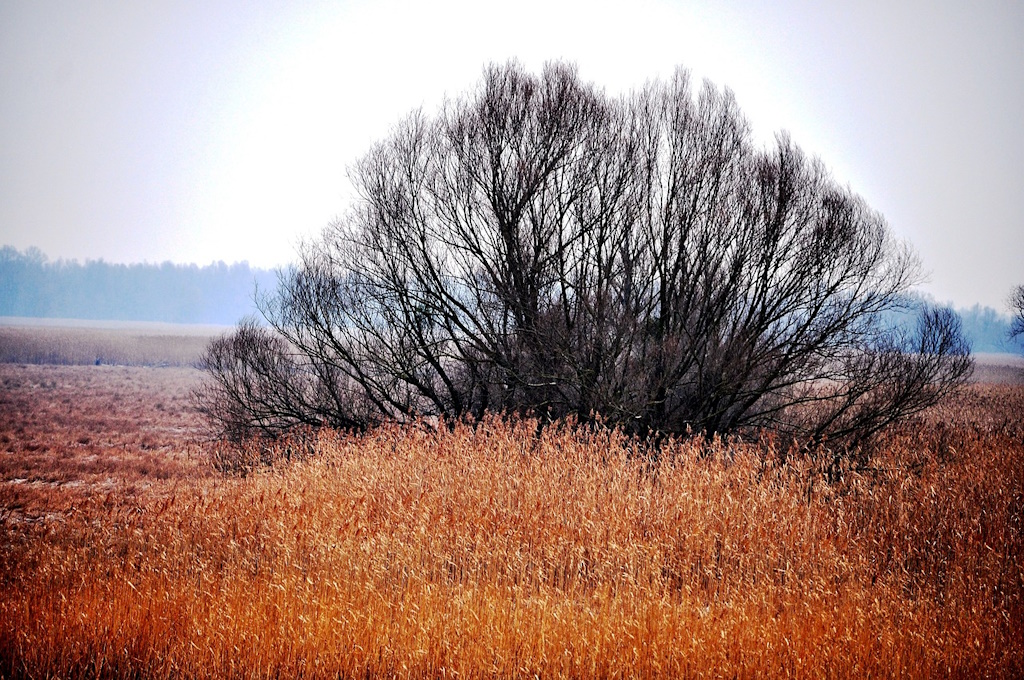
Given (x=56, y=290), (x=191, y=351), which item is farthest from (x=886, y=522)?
(x=56, y=290)

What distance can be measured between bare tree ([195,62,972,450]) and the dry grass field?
480cm

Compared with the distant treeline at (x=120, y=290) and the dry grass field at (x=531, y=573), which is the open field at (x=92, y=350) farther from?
the dry grass field at (x=531, y=573)

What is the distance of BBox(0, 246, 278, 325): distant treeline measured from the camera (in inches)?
4355

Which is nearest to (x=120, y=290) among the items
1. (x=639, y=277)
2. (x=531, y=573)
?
(x=639, y=277)

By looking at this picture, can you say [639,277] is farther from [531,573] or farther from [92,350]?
[92,350]

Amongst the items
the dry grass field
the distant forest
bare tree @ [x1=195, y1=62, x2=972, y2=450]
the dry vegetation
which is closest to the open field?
the dry vegetation

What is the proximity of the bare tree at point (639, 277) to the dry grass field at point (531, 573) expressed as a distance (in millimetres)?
4799

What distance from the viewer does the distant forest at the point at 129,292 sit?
100325mm

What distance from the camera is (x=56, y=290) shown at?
130000 millimetres

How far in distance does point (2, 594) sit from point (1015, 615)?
9.18 m

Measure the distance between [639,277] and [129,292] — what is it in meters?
174

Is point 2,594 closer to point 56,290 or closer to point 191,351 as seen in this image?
point 191,351

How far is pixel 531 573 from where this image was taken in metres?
6.07

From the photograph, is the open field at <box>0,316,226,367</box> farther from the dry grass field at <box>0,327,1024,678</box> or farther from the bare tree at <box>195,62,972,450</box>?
the dry grass field at <box>0,327,1024,678</box>
